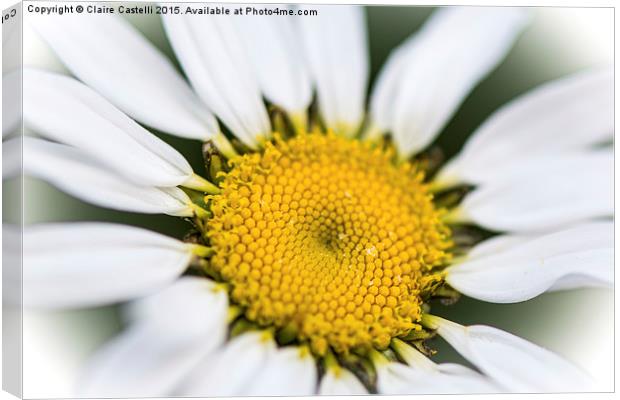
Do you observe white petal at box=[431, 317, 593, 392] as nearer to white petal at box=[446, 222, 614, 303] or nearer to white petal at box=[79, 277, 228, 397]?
white petal at box=[446, 222, 614, 303]

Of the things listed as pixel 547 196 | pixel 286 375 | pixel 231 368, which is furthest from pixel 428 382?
pixel 547 196

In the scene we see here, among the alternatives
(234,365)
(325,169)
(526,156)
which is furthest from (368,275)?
(526,156)

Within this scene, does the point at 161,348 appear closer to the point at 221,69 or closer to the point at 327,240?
the point at 327,240

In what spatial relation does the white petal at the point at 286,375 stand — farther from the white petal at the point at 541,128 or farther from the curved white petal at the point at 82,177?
the white petal at the point at 541,128

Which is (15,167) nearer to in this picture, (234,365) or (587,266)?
(234,365)

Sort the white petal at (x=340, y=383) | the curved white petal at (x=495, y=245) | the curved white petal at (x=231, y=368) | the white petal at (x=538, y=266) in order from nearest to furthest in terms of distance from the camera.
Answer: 1. the curved white petal at (x=231, y=368)
2. the white petal at (x=340, y=383)
3. the white petal at (x=538, y=266)
4. the curved white petal at (x=495, y=245)

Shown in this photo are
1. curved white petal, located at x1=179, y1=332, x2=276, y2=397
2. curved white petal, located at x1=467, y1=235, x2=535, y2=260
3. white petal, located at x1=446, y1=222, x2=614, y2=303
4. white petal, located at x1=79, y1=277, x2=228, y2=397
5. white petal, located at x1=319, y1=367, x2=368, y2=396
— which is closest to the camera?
white petal, located at x1=79, y1=277, x2=228, y2=397

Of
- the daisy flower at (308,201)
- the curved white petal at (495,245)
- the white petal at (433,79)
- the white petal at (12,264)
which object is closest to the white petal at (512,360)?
the daisy flower at (308,201)

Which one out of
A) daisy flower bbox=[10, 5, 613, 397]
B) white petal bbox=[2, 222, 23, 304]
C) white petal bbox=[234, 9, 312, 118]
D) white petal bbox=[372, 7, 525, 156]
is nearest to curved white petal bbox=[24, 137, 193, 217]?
daisy flower bbox=[10, 5, 613, 397]
